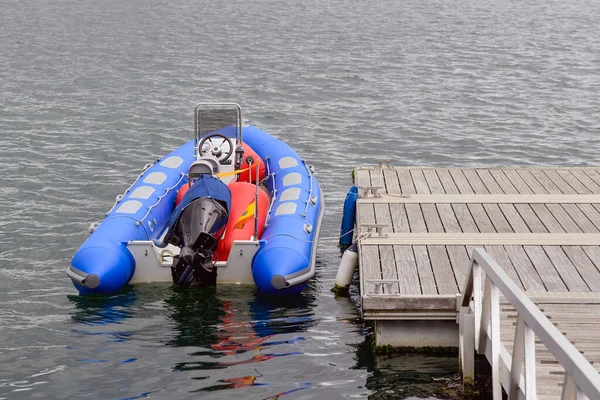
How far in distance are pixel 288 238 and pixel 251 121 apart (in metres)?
10.7

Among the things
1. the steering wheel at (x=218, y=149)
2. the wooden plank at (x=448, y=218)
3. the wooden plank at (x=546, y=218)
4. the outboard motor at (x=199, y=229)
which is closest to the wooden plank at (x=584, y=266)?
the wooden plank at (x=546, y=218)

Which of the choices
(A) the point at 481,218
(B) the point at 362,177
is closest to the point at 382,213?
(A) the point at 481,218

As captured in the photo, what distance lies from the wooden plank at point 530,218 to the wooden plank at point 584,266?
0.64 meters

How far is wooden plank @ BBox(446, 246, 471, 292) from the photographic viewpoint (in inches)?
328

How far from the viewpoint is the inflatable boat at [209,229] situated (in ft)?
31.1

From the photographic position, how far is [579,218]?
1004 centimetres

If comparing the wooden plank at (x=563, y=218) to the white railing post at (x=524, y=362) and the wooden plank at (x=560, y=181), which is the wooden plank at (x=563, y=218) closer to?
the wooden plank at (x=560, y=181)

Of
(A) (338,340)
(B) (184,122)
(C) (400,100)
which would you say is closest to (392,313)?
(A) (338,340)

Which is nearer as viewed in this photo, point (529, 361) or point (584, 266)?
point (529, 361)

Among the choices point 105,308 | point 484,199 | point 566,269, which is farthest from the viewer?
point 484,199

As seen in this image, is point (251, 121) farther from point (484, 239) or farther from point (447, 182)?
point (484, 239)

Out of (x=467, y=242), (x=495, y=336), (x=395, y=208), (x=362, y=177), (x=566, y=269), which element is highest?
(x=362, y=177)

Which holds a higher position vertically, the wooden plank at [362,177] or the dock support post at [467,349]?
the wooden plank at [362,177]

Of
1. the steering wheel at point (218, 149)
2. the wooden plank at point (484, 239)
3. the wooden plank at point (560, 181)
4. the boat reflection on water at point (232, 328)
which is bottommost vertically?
the boat reflection on water at point (232, 328)
